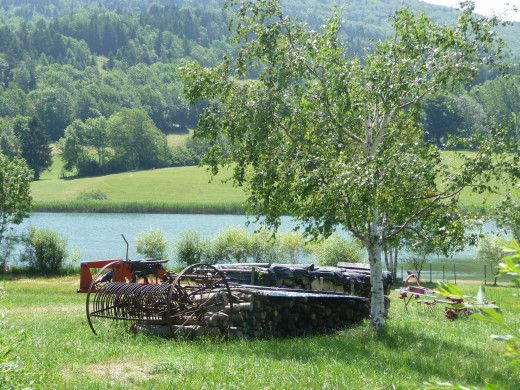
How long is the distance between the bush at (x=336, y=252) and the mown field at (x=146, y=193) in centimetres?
4262

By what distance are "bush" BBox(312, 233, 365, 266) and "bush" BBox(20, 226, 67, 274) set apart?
681 inches

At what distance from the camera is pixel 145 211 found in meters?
85.9

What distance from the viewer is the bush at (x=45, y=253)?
37.2 metres

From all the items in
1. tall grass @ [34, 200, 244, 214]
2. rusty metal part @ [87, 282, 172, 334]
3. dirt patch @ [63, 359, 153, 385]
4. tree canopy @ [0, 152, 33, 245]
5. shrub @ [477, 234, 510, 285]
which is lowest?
shrub @ [477, 234, 510, 285]

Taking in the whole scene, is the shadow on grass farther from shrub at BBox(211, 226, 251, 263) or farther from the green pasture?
the green pasture

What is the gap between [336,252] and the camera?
3509 cm

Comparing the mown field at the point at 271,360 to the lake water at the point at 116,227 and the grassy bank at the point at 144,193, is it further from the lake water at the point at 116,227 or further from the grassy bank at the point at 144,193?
the grassy bank at the point at 144,193

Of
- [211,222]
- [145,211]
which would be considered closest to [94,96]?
[145,211]

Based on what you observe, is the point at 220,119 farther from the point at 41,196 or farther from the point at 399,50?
the point at 41,196

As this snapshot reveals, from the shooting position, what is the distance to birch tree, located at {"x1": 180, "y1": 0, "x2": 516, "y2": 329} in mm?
12367

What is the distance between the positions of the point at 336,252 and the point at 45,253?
63.3 feet

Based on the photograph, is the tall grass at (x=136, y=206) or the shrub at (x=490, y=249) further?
the tall grass at (x=136, y=206)

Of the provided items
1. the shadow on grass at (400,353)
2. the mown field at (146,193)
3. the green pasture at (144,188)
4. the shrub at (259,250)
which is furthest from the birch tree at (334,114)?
the green pasture at (144,188)

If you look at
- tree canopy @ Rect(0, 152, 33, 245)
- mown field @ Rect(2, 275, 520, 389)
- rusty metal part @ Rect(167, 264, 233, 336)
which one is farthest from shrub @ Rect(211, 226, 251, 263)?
rusty metal part @ Rect(167, 264, 233, 336)
